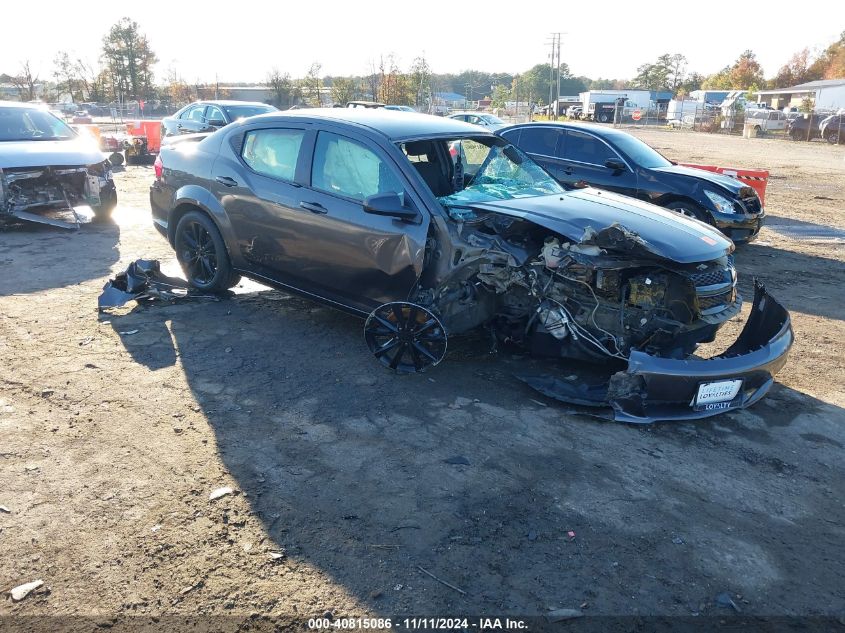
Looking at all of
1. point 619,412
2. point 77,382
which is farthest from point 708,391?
point 77,382

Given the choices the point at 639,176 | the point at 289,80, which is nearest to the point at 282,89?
the point at 289,80

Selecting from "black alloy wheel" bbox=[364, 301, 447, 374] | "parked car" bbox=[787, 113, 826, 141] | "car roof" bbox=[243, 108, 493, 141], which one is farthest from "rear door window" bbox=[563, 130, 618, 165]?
"parked car" bbox=[787, 113, 826, 141]

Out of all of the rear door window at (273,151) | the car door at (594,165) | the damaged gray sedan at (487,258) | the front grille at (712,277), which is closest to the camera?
the damaged gray sedan at (487,258)

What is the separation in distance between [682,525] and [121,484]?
293 centimetres

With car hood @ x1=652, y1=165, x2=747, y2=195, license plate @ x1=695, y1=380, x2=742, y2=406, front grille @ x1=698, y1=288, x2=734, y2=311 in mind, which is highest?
car hood @ x1=652, y1=165, x2=747, y2=195

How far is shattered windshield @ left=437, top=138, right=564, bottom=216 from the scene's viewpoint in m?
5.36

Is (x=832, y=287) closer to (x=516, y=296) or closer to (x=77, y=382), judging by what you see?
(x=516, y=296)

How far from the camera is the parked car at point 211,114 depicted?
15.1 m

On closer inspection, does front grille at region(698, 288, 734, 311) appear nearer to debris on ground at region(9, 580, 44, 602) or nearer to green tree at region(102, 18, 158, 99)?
debris on ground at region(9, 580, 44, 602)

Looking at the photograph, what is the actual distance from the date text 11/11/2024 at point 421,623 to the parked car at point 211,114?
13.9 meters

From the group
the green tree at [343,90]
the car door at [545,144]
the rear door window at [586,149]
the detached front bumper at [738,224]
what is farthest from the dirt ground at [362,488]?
the green tree at [343,90]

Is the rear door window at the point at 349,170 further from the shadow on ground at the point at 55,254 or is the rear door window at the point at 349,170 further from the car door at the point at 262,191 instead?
the shadow on ground at the point at 55,254

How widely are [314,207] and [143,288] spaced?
7.21ft

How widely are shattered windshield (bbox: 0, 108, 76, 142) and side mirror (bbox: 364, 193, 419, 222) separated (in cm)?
779
